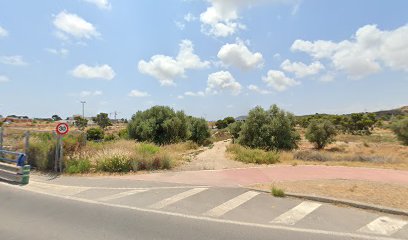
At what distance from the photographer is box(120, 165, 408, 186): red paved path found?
34.8 feet

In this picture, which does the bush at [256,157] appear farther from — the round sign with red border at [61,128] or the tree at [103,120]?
the tree at [103,120]

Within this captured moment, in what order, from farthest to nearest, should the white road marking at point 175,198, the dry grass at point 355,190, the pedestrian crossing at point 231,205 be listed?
the dry grass at point 355,190 < the white road marking at point 175,198 < the pedestrian crossing at point 231,205

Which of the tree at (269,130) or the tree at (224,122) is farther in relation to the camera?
the tree at (224,122)

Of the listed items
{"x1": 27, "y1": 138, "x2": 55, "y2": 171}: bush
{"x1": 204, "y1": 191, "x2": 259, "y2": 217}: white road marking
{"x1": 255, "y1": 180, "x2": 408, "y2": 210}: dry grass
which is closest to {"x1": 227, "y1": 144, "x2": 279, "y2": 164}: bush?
{"x1": 255, "y1": 180, "x2": 408, "y2": 210}: dry grass

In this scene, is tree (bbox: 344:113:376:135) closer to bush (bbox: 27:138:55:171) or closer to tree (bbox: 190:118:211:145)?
tree (bbox: 190:118:211:145)

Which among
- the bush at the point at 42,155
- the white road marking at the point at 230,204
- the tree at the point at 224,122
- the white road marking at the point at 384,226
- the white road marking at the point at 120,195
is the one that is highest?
the tree at the point at 224,122

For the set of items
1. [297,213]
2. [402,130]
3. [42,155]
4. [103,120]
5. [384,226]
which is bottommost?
[384,226]

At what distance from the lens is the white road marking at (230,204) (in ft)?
23.1

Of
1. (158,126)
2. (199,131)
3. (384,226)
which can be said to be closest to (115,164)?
(384,226)

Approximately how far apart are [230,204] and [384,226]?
3152 millimetres

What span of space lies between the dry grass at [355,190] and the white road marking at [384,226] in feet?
2.99

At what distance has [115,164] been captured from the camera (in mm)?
12789

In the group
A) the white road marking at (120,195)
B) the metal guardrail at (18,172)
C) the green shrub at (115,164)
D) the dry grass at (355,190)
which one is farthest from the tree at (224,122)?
the white road marking at (120,195)

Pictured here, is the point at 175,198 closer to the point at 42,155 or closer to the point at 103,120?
the point at 42,155
